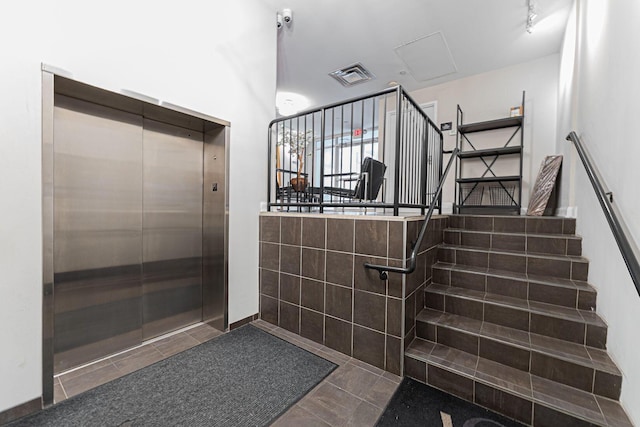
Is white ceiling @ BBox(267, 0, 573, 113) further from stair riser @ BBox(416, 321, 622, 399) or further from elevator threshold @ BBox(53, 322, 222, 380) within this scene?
elevator threshold @ BBox(53, 322, 222, 380)

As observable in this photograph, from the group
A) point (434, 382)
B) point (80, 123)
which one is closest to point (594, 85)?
point (434, 382)

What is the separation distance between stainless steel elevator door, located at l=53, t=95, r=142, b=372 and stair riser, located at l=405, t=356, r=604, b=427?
2.20 metres

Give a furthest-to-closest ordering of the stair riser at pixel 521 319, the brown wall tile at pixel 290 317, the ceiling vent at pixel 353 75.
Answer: the ceiling vent at pixel 353 75, the brown wall tile at pixel 290 317, the stair riser at pixel 521 319

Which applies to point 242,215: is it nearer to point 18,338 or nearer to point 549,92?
point 18,338

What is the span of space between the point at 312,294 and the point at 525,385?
150cm

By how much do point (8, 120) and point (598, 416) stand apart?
11.1 ft

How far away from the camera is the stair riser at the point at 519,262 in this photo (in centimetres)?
206

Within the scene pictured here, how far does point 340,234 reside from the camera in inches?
84.4

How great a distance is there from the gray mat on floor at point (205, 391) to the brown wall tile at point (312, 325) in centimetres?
20

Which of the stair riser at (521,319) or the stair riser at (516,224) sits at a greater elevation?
the stair riser at (516,224)

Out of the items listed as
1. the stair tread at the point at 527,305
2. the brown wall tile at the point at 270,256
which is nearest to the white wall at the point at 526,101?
the stair tread at the point at 527,305

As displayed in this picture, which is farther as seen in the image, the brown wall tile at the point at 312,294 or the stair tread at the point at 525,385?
the brown wall tile at the point at 312,294

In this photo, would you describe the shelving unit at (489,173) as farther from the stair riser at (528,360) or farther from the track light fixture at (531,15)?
the stair riser at (528,360)

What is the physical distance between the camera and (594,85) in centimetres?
209
